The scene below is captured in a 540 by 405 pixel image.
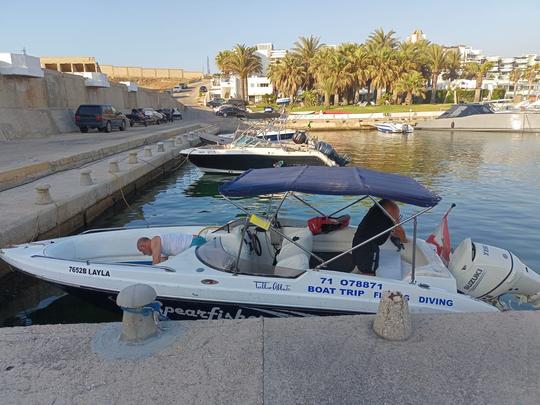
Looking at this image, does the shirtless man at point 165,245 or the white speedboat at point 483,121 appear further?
the white speedboat at point 483,121

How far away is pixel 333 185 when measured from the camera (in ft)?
16.6

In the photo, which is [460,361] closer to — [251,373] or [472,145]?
[251,373]

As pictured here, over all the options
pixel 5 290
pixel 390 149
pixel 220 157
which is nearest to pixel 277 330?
pixel 5 290

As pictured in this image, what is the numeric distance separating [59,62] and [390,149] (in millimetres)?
64081

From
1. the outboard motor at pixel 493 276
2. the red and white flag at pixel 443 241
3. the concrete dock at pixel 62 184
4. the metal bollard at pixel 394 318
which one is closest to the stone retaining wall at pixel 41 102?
the concrete dock at pixel 62 184

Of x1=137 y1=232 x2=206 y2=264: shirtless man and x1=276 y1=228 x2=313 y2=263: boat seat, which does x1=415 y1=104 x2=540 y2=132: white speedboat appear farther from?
x1=137 y1=232 x2=206 y2=264: shirtless man

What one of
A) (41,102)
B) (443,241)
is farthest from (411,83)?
(443,241)

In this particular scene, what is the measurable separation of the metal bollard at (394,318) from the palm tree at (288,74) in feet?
214

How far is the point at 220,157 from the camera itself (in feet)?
62.2

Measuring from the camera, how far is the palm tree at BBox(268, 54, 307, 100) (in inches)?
2574

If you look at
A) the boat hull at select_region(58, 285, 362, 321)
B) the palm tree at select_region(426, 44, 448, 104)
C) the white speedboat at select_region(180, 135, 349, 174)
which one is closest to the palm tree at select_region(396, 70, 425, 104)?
the palm tree at select_region(426, 44, 448, 104)

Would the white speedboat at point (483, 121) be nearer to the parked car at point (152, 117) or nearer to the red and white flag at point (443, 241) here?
the parked car at point (152, 117)

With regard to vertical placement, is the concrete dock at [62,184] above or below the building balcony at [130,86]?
below

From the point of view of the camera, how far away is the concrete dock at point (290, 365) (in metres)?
3.03
